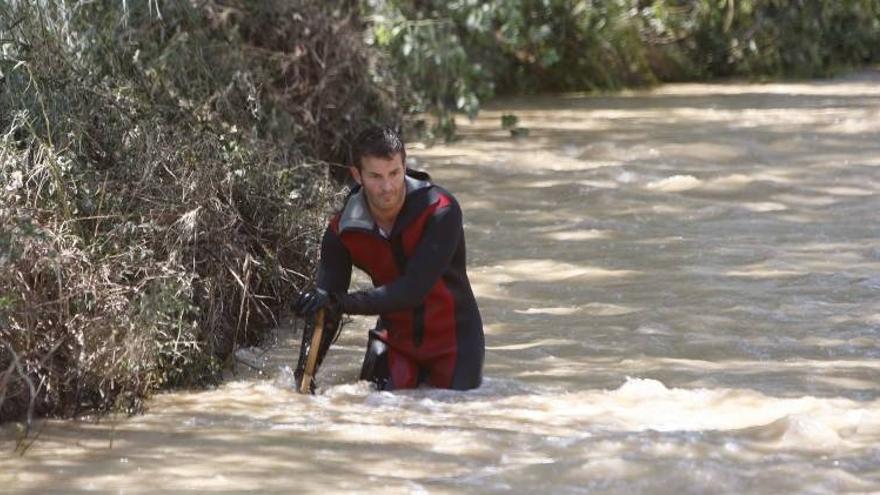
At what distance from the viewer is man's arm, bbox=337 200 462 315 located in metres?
6.08

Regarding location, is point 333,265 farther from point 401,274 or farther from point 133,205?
point 133,205

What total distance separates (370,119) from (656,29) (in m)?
7.85

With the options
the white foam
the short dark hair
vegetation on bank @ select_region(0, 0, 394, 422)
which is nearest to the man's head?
the short dark hair

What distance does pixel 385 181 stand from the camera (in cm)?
607

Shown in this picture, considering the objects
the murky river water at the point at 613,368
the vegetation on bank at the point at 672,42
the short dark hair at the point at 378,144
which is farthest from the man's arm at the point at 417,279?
the vegetation on bank at the point at 672,42

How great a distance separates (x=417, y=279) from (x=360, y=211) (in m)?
0.37

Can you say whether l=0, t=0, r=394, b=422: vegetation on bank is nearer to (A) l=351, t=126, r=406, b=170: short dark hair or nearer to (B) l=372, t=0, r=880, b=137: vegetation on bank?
(A) l=351, t=126, r=406, b=170: short dark hair

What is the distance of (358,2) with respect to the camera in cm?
1202

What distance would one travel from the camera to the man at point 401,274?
608 cm

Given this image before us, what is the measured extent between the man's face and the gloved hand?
404 millimetres

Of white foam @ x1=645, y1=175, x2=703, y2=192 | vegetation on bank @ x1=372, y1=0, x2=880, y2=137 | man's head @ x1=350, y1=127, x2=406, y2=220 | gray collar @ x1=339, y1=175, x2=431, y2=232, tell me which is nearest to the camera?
man's head @ x1=350, y1=127, x2=406, y2=220

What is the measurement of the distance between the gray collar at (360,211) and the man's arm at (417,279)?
166 millimetres

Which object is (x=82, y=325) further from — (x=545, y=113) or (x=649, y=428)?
(x=545, y=113)

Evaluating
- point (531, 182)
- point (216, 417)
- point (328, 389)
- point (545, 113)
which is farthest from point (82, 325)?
point (545, 113)
